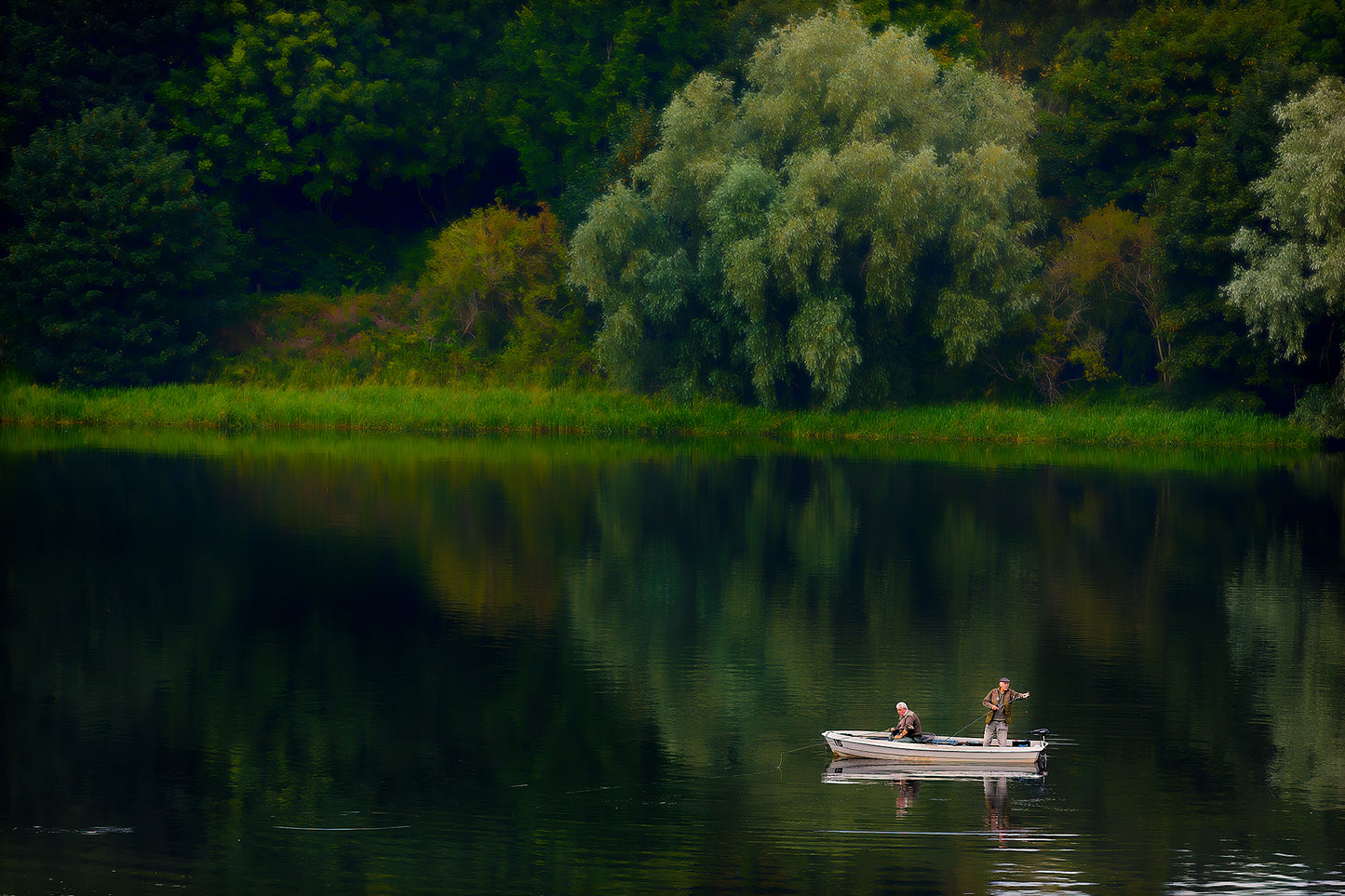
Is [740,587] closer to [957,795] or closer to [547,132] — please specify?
[957,795]

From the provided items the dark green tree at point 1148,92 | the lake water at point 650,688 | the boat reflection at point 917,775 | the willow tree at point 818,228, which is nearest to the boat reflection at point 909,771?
the boat reflection at point 917,775

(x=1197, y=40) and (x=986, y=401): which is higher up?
(x=1197, y=40)

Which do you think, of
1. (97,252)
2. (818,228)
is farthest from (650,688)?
(97,252)

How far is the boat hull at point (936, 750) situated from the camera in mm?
20656

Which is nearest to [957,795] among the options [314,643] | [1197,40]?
[314,643]

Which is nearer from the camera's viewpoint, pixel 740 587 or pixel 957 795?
pixel 957 795

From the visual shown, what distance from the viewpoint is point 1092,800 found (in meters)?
19.6

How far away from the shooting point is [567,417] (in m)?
68.4

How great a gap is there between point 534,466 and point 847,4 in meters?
24.8

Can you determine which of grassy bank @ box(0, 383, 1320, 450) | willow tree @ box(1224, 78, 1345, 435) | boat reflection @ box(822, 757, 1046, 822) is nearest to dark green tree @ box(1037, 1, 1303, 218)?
willow tree @ box(1224, 78, 1345, 435)

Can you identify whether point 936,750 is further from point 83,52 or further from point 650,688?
point 83,52

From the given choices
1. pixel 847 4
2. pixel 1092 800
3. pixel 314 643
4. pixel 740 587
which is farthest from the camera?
pixel 847 4

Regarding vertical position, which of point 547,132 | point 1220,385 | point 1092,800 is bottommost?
point 1092,800

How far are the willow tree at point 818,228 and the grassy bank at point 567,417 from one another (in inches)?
60.7
